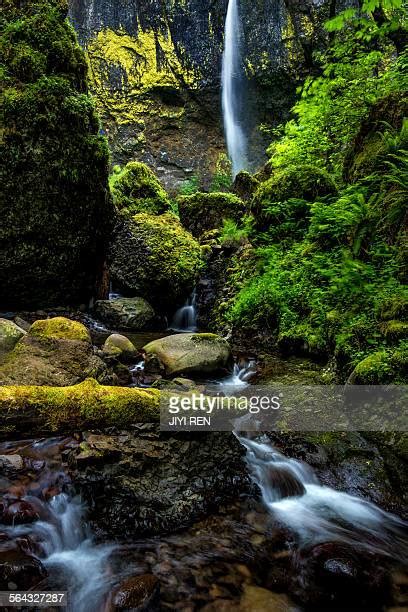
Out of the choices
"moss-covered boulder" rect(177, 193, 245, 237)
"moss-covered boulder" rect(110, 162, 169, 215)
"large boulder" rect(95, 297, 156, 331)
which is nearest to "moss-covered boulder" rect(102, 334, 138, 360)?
"large boulder" rect(95, 297, 156, 331)

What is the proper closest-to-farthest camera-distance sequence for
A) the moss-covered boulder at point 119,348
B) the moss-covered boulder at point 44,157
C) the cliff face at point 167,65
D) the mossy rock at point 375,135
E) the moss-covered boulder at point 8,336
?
the moss-covered boulder at point 8,336
the moss-covered boulder at point 119,348
the mossy rock at point 375,135
the moss-covered boulder at point 44,157
the cliff face at point 167,65

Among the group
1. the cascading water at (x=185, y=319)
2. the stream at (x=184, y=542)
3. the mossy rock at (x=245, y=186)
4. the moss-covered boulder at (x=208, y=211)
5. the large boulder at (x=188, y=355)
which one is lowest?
the stream at (x=184, y=542)

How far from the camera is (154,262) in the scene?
974 cm

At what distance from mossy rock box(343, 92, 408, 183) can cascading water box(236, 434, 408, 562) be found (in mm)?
4782

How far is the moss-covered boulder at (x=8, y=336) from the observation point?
4.41m

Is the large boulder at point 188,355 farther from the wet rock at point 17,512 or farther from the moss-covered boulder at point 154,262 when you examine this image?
the moss-covered boulder at point 154,262

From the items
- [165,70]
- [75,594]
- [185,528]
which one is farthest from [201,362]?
[165,70]

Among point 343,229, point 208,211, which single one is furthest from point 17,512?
point 208,211

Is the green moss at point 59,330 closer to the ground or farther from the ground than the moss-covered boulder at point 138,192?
closer to the ground

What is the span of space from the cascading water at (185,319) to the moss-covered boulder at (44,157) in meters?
2.83

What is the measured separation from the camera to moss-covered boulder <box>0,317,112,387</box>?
12.8 ft

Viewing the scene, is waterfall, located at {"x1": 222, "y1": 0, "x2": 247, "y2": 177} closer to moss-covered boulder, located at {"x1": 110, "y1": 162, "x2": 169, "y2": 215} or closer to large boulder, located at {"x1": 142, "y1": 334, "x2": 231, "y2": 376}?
moss-covered boulder, located at {"x1": 110, "y1": 162, "x2": 169, "y2": 215}

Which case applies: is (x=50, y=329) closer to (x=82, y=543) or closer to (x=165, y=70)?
(x=82, y=543)

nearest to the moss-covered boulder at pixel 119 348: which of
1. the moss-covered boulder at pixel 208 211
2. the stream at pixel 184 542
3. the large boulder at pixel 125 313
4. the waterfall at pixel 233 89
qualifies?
the large boulder at pixel 125 313
